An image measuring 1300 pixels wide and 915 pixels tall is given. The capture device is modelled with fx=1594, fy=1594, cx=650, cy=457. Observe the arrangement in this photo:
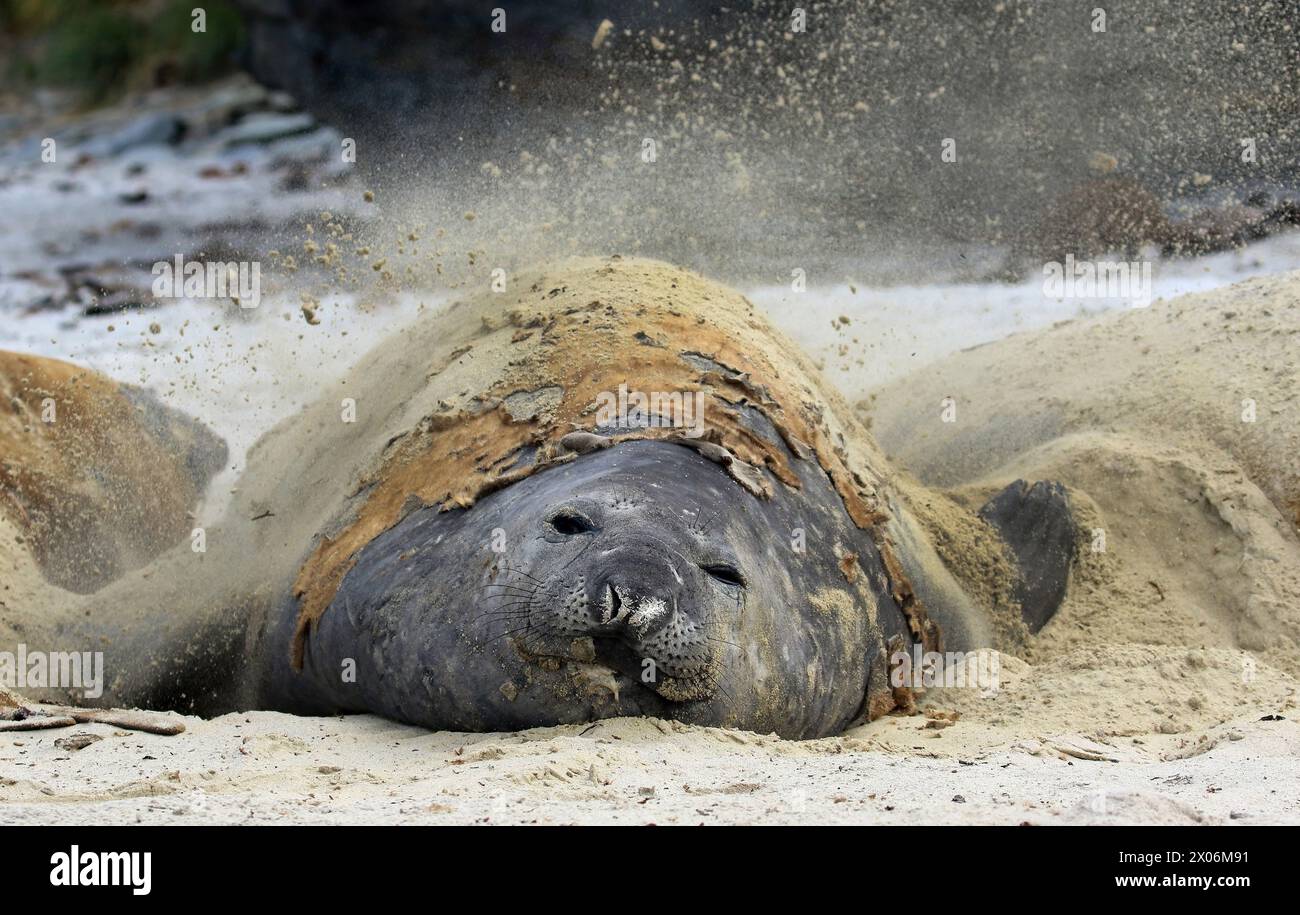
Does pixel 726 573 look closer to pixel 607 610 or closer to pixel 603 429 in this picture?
pixel 607 610

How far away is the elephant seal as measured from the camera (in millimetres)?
4496

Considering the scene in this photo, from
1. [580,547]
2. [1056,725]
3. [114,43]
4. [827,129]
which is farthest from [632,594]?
[114,43]

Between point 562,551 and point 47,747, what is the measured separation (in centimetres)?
168

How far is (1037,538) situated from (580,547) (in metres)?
2.91

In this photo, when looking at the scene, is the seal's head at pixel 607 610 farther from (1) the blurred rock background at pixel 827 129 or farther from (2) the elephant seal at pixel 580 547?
(1) the blurred rock background at pixel 827 129

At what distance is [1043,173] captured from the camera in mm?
12742

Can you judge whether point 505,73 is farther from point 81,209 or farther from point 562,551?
point 562,551

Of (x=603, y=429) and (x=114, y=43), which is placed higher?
(x=114, y=43)

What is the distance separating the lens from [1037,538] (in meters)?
6.71

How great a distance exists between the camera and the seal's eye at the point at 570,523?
178 inches

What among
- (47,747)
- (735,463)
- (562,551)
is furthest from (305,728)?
(735,463)

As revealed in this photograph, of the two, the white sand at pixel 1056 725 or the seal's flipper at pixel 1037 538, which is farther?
the seal's flipper at pixel 1037 538

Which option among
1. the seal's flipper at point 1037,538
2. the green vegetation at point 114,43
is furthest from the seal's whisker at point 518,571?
the green vegetation at point 114,43

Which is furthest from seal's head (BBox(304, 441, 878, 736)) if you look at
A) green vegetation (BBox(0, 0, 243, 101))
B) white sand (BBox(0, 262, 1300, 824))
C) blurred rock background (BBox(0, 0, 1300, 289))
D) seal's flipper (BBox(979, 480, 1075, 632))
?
green vegetation (BBox(0, 0, 243, 101))
